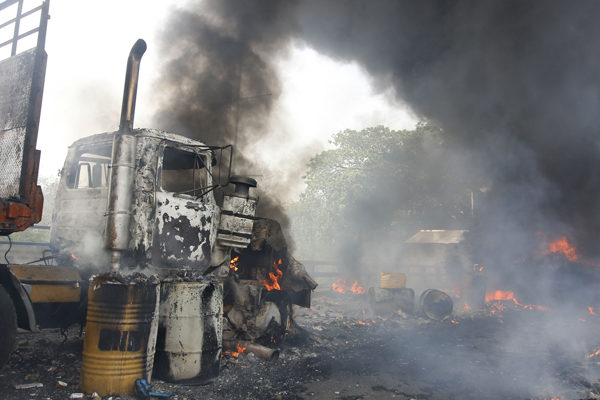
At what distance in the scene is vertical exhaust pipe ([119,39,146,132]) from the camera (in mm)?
4855

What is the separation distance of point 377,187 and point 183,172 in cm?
2095

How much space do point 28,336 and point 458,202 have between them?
2663 centimetres

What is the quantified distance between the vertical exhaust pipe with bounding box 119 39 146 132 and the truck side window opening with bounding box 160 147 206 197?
1.99 feet

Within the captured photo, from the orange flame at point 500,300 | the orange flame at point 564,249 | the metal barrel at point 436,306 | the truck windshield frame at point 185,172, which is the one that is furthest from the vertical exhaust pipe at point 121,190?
the orange flame at point 564,249

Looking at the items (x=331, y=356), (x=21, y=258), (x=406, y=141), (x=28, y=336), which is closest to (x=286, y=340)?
(x=331, y=356)

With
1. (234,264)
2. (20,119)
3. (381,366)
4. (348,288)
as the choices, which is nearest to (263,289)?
(234,264)

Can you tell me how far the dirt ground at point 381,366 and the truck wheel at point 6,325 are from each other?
2.38 ft

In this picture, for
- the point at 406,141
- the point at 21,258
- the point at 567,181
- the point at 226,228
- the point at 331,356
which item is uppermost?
the point at 406,141

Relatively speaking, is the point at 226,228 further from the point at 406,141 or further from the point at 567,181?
the point at 406,141

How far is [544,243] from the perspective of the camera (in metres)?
14.1

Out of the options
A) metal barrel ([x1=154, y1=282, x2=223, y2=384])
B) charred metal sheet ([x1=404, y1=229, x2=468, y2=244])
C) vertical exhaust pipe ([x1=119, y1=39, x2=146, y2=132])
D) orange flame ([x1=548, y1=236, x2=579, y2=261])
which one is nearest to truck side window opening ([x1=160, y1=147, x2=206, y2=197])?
vertical exhaust pipe ([x1=119, y1=39, x2=146, y2=132])

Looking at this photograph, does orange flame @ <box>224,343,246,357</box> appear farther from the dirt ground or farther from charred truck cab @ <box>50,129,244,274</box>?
charred truck cab @ <box>50,129,244,274</box>

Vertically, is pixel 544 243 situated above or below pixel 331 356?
above

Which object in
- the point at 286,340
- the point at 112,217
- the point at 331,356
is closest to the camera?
the point at 112,217
